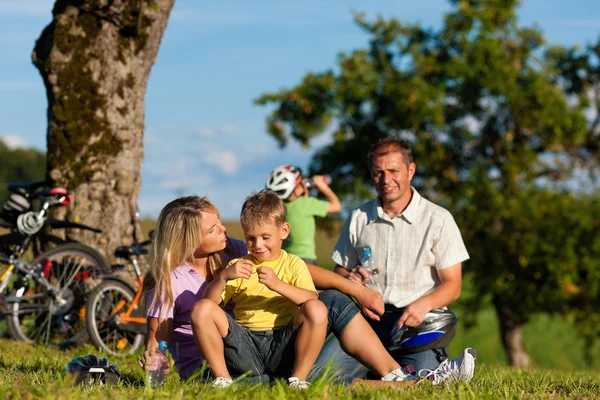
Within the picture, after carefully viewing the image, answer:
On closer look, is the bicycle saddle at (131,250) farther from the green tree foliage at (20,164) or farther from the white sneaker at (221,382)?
the green tree foliage at (20,164)

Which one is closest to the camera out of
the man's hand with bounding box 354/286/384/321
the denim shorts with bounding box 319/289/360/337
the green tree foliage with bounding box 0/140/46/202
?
the denim shorts with bounding box 319/289/360/337

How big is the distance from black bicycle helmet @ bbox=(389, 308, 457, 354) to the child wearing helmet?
8.60 ft

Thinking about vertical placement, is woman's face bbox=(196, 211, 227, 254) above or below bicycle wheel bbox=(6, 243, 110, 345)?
above

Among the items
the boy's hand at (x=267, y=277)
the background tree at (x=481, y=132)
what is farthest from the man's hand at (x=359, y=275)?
the background tree at (x=481, y=132)

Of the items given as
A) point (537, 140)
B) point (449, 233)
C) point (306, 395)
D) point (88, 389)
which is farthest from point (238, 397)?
point (537, 140)

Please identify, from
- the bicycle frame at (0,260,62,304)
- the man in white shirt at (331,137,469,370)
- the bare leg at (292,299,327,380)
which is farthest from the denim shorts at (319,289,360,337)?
the bicycle frame at (0,260,62,304)

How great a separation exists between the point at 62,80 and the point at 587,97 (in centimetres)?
989

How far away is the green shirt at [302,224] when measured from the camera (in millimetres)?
8836

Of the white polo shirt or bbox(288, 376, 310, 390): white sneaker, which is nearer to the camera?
bbox(288, 376, 310, 390): white sneaker

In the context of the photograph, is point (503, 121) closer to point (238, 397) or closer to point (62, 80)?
point (62, 80)

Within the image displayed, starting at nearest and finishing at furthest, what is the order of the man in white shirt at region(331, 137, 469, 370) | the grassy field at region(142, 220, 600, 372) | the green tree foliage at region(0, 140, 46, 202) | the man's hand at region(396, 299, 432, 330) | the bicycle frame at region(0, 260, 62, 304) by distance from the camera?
the man's hand at region(396, 299, 432, 330) → the man in white shirt at region(331, 137, 469, 370) → the bicycle frame at region(0, 260, 62, 304) → the grassy field at region(142, 220, 600, 372) → the green tree foliage at region(0, 140, 46, 202)

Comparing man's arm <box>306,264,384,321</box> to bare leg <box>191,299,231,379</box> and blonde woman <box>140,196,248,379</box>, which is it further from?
bare leg <box>191,299,231,379</box>

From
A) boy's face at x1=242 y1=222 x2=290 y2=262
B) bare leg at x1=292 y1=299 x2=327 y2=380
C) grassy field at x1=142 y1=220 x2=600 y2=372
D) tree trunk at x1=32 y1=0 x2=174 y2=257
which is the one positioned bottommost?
grassy field at x1=142 y1=220 x2=600 y2=372

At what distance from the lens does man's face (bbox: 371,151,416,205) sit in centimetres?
655
